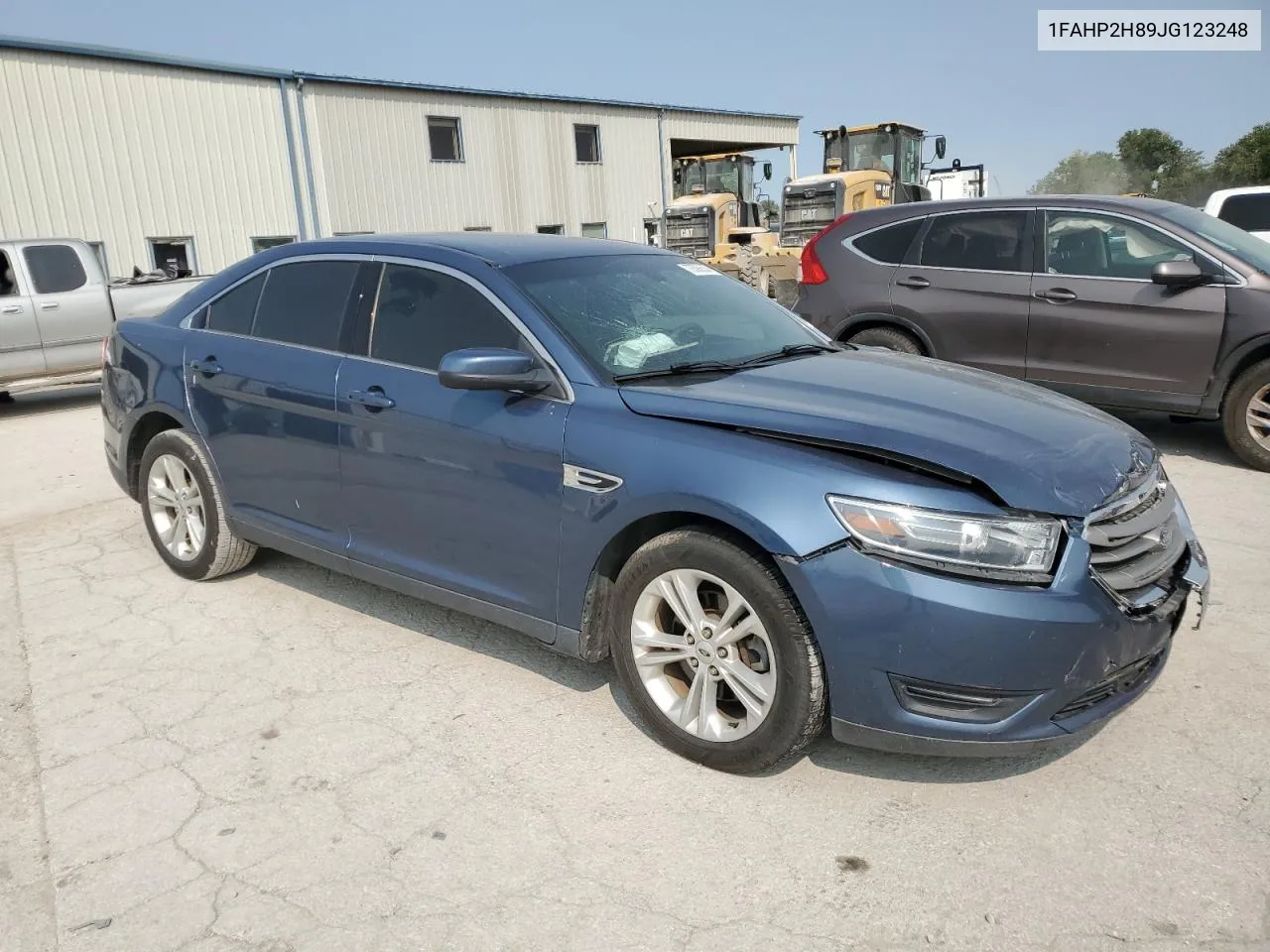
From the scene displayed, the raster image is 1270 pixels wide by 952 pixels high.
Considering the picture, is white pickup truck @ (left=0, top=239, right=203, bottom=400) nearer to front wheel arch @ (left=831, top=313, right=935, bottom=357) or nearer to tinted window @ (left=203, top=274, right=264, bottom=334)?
tinted window @ (left=203, top=274, right=264, bottom=334)

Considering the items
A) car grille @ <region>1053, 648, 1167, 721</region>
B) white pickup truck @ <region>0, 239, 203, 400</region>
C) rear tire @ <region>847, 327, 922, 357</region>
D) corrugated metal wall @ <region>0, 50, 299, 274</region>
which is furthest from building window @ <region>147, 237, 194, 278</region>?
car grille @ <region>1053, 648, 1167, 721</region>

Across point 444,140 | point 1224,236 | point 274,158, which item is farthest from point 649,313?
point 444,140

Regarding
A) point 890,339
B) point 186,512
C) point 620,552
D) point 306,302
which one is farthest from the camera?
point 890,339

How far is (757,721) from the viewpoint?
2.88 metres

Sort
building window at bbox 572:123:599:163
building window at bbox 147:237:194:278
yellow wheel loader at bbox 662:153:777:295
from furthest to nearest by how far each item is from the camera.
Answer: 1. building window at bbox 572:123:599:163
2. building window at bbox 147:237:194:278
3. yellow wheel loader at bbox 662:153:777:295

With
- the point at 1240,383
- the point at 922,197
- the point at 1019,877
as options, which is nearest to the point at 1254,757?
the point at 1019,877

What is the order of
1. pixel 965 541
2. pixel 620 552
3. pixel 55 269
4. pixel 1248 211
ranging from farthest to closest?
pixel 55 269 → pixel 1248 211 → pixel 620 552 → pixel 965 541

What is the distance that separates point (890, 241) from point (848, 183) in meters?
9.78

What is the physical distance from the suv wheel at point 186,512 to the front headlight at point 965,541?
3251 millimetres

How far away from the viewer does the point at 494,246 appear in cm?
390

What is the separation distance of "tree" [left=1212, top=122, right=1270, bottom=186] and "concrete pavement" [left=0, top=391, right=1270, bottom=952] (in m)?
47.8

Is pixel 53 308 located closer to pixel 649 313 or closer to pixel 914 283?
pixel 914 283

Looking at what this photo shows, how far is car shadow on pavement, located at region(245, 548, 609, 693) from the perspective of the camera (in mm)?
3779

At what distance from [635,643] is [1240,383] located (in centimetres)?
501
